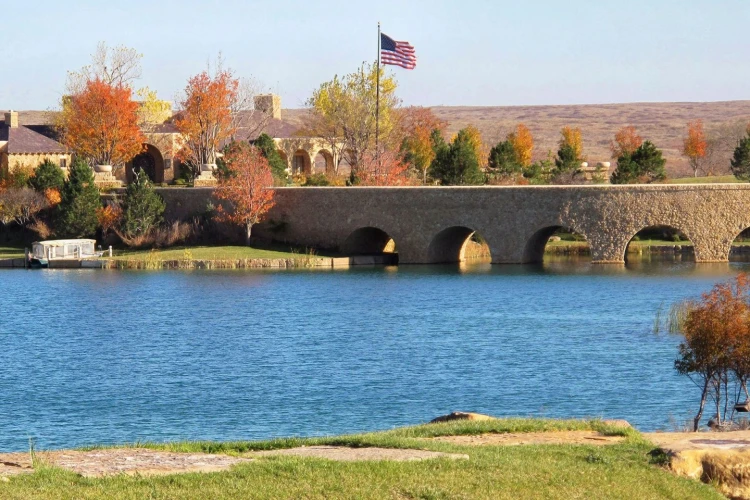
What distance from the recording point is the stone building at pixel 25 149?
253 feet

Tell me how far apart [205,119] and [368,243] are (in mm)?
19942

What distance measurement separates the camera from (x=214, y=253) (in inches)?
2440

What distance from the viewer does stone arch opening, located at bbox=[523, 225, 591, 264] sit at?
197 ft

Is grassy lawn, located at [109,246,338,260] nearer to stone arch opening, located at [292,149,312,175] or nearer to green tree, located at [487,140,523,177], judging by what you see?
green tree, located at [487,140,523,177]

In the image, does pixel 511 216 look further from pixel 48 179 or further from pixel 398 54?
pixel 48 179

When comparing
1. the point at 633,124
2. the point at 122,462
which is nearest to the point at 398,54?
the point at 122,462

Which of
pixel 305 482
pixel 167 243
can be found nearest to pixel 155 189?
pixel 167 243

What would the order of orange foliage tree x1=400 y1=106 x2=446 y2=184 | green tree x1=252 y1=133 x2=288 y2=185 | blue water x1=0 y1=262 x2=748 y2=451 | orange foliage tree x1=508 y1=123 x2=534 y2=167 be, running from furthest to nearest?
orange foliage tree x1=508 y1=123 x2=534 y2=167
orange foliage tree x1=400 y1=106 x2=446 y2=184
green tree x1=252 y1=133 x2=288 y2=185
blue water x1=0 y1=262 x2=748 y2=451

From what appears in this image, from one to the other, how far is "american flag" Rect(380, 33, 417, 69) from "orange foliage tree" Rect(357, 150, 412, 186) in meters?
8.61

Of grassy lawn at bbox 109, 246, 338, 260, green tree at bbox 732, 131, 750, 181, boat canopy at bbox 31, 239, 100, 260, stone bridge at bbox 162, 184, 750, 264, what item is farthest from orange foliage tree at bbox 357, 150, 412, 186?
green tree at bbox 732, 131, 750, 181

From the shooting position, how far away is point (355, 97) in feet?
271

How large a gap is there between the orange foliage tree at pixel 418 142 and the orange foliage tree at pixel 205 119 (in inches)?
466

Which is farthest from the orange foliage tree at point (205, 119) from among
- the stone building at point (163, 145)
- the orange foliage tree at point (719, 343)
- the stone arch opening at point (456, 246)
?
the orange foliage tree at point (719, 343)

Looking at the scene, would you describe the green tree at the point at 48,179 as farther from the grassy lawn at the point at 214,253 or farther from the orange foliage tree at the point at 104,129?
the orange foliage tree at the point at 104,129
